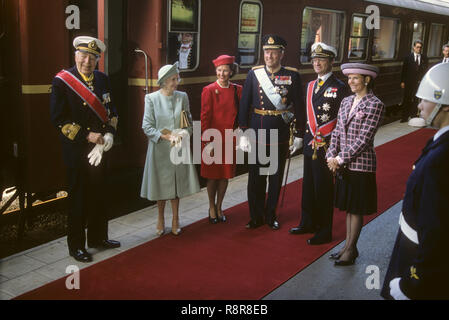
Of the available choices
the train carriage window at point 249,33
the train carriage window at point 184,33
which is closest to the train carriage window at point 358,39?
the train carriage window at point 249,33

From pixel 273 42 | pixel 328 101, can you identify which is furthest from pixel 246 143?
pixel 273 42

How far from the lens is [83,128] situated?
4.06m

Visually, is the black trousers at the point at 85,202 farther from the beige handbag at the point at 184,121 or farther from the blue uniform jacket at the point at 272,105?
the blue uniform jacket at the point at 272,105

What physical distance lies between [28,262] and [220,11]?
12.3 feet

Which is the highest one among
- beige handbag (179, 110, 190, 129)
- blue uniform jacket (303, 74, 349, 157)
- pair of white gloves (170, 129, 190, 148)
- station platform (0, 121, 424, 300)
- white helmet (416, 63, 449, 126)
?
white helmet (416, 63, 449, 126)

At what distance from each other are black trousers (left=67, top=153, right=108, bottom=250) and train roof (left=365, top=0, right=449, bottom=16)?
27.4ft

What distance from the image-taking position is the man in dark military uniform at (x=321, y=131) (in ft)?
14.9

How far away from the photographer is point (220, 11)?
6234mm

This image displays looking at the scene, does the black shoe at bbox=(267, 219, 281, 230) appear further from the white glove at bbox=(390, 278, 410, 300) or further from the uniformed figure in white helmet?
the white glove at bbox=(390, 278, 410, 300)

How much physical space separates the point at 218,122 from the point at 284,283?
1.83 metres

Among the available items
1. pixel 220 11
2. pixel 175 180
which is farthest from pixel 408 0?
pixel 175 180

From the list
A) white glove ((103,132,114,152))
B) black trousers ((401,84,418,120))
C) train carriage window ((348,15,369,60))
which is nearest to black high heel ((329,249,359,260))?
white glove ((103,132,114,152))

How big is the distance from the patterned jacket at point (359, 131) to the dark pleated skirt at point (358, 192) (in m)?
0.06

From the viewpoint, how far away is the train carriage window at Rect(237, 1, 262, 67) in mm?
6711
